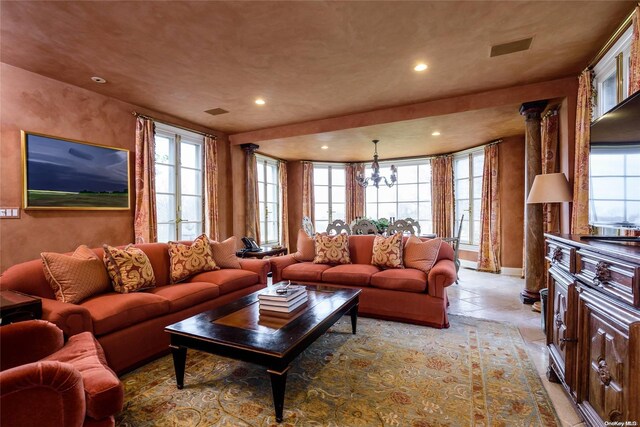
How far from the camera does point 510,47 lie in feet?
9.30

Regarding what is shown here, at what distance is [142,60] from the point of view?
2994 millimetres

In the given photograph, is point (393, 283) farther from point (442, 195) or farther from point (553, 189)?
point (442, 195)

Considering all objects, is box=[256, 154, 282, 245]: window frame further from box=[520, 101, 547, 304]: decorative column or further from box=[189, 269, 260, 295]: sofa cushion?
box=[520, 101, 547, 304]: decorative column

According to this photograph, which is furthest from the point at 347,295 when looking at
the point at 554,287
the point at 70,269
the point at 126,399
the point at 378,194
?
the point at 378,194

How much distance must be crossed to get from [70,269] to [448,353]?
3.15 meters

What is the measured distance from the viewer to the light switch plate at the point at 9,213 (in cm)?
304

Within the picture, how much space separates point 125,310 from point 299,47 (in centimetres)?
270

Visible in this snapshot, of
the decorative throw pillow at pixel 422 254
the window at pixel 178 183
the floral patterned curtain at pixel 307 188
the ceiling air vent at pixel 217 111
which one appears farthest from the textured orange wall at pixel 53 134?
the floral patterned curtain at pixel 307 188

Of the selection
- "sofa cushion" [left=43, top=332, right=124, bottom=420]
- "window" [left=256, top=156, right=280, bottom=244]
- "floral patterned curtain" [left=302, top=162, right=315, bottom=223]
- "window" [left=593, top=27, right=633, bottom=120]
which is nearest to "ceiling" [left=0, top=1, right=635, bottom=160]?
"window" [left=593, top=27, right=633, bottom=120]

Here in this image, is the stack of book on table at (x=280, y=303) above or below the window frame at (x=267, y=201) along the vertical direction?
below

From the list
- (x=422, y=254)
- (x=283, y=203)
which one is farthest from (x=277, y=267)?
(x=283, y=203)

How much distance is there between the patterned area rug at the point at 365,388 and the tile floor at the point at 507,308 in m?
0.09

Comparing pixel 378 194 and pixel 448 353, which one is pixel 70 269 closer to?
pixel 448 353

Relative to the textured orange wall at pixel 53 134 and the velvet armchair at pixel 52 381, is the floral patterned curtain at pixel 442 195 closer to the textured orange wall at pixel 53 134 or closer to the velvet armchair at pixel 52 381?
the textured orange wall at pixel 53 134
